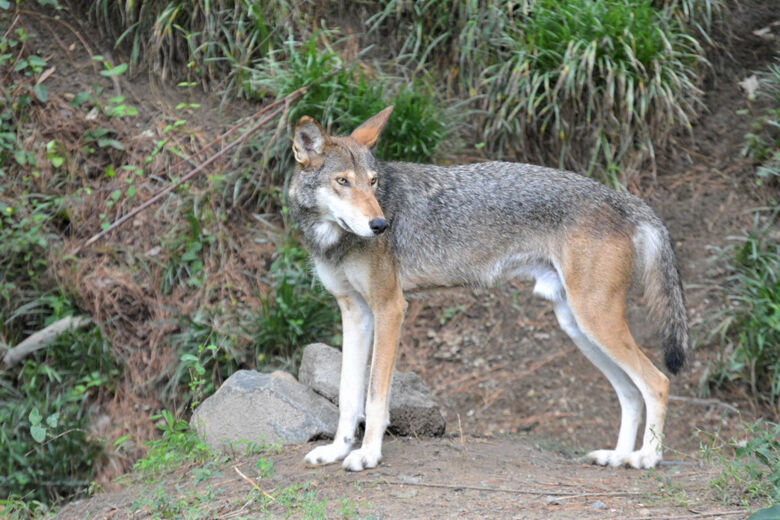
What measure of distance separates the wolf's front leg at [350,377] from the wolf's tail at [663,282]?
1.92 meters

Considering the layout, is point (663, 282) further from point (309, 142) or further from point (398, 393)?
point (309, 142)

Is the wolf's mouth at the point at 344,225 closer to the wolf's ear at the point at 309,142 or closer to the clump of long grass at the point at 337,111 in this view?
the wolf's ear at the point at 309,142

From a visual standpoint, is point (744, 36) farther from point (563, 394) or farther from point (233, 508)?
point (233, 508)

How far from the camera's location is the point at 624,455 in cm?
574

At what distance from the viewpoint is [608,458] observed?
577cm

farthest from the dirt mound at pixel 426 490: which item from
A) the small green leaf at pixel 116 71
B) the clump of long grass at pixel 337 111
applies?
the small green leaf at pixel 116 71

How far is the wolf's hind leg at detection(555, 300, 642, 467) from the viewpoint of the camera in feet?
19.0

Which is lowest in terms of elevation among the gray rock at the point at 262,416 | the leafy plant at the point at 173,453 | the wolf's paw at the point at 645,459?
the leafy plant at the point at 173,453

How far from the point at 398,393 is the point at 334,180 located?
173cm

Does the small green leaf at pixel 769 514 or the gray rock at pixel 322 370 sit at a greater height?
the small green leaf at pixel 769 514

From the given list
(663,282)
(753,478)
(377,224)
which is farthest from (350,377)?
(753,478)

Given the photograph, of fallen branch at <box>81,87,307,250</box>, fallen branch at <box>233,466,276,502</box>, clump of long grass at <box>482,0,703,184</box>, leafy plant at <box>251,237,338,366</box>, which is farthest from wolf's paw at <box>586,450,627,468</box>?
fallen branch at <box>81,87,307,250</box>

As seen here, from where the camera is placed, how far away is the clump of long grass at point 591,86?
27.3 ft

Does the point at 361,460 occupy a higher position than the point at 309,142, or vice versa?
the point at 309,142
